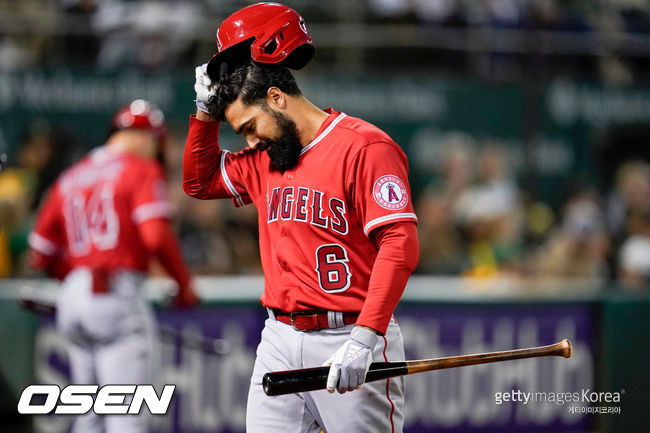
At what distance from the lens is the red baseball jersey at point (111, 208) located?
5426 millimetres

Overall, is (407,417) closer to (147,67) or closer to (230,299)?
(230,299)

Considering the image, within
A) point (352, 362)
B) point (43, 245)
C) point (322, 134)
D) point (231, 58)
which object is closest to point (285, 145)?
point (322, 134)

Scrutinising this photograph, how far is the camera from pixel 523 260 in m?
8.36

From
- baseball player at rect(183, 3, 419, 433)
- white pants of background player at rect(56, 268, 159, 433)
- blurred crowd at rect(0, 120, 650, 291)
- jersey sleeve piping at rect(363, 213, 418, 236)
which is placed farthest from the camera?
blurred crowd at rect(0, 120, 650, 291)

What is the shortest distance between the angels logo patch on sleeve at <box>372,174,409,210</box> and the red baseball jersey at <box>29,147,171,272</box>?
7.88ft

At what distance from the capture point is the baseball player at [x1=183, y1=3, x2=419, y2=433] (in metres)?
3.38

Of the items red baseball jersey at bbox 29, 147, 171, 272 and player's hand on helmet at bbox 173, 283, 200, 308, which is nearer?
red baseball jersey at bbox 29, 147, 171, 272

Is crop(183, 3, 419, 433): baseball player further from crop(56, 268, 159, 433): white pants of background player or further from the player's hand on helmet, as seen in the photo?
the player's hand on helmet

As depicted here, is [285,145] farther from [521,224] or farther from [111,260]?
[521,224]

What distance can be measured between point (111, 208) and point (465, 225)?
170 inches

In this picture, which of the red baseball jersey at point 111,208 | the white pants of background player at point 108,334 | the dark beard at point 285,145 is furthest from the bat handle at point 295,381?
the red baseball jersey at point 111,208

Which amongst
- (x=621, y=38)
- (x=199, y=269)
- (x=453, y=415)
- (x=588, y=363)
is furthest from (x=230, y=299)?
(x=621, y=38)

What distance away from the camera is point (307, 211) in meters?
3.43

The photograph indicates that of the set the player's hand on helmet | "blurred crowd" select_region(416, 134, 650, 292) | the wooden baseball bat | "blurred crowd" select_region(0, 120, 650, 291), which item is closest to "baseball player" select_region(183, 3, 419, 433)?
the wooden baseball bat
